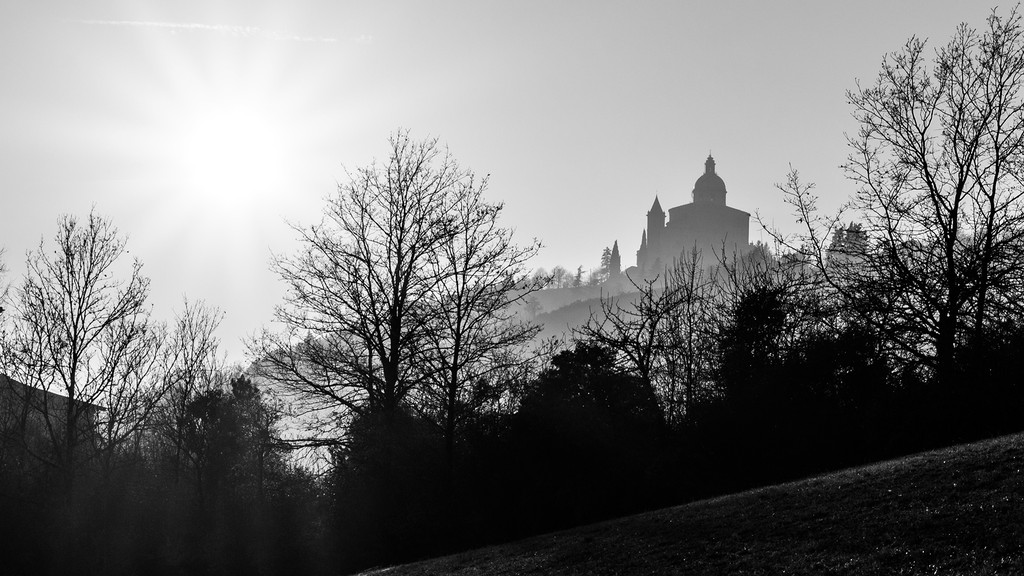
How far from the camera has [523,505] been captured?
22.3 m

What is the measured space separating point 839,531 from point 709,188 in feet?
600

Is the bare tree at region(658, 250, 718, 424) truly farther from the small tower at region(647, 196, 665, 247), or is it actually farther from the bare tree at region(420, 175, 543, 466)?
the small tower at region(647, 196, 665, 247)

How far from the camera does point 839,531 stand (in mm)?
10961

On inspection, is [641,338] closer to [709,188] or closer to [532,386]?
[532,386]

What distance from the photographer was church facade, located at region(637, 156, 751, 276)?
18125 cm

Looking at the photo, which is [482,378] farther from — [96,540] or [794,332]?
[96,540]

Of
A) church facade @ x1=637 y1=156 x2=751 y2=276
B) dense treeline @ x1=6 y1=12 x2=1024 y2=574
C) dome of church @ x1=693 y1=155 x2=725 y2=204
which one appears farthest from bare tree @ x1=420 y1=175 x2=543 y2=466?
dome of church @ x1=693 y1=155 x2=725 y2=204

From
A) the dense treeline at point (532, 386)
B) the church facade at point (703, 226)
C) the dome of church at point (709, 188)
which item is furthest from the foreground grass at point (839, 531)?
the dome of church at point (709, 188)

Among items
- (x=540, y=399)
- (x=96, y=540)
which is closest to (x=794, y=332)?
(x=540, y=399)

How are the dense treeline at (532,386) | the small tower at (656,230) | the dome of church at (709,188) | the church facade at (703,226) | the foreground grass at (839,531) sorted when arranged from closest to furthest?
the foreground grass at (839,531)
the dense treeline at (532,386)
the church facade at (703,226)
the dome of church at (709,188)
the small tower at (656,230)

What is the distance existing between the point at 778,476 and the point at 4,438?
22368 mm

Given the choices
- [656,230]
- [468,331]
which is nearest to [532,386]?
[468,331]

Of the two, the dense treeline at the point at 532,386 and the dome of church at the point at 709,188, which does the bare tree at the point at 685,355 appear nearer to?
the dense treeline at the point at 532,386

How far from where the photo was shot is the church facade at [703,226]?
181 meters
